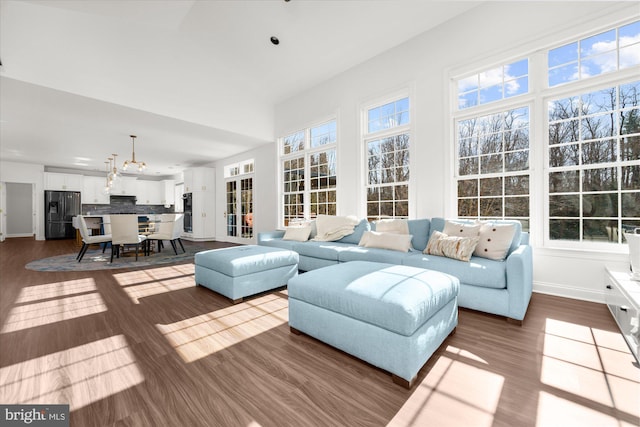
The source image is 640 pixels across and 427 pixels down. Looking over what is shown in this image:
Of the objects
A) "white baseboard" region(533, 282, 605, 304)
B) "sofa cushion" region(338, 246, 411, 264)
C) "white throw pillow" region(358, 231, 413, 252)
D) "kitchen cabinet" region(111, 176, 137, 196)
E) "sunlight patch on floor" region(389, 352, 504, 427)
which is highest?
"kitchen cabinet" region(111, 176, 137, 196)

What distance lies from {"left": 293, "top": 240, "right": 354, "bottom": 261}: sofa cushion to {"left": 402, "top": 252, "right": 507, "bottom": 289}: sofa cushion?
1.08 m

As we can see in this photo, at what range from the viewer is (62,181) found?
9.45 meters

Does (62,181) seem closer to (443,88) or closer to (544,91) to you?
(443,88)

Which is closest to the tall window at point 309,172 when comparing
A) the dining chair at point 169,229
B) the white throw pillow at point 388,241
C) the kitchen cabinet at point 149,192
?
the white throw pillow at point 388,241

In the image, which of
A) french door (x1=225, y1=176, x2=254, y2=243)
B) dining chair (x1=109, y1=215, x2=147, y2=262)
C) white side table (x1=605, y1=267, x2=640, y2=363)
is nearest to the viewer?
white side table (x1=605, y1=267, x2=640, y2=363)

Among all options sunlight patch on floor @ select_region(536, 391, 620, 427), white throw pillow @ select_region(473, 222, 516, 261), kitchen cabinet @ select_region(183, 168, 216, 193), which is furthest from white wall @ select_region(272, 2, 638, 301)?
kitchen cabinet @ select_region(183, 168, 216, 193)

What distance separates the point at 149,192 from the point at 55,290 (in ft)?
30.7

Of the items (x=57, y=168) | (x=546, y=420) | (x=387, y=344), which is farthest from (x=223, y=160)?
(x=546, y=420)

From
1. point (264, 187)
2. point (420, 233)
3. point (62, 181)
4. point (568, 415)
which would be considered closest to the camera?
point (568, 415)

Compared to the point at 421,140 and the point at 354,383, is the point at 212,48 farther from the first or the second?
the point at 354,383

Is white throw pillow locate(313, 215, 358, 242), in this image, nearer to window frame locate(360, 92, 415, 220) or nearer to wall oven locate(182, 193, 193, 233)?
window frame locate(360, 92, 415, 220)

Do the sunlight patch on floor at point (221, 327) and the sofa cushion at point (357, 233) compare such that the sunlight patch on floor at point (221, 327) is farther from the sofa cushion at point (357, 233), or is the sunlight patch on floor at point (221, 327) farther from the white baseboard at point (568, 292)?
the white baseboard at point (568, 292)

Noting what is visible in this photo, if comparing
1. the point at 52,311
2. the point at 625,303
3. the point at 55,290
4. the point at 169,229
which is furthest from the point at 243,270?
the point at 169,229

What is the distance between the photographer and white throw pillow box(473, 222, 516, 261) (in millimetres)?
2613
